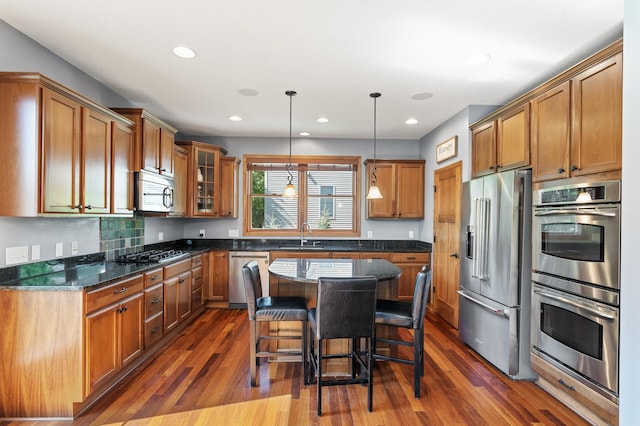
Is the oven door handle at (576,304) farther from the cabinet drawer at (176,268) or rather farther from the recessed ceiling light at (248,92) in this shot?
the cabinet drawer at (176,268)

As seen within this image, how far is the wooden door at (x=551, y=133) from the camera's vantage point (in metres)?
2.47

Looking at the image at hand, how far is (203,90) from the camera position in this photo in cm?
352

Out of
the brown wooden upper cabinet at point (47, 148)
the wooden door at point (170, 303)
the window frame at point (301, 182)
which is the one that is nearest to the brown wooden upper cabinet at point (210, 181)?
the window frame at point (301, 182)

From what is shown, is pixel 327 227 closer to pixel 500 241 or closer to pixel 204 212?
pixel 204 212

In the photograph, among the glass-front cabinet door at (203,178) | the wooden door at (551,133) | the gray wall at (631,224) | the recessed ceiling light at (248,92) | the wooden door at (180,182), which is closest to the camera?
the gray wall at (631,224)

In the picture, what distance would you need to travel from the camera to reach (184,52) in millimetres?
2682

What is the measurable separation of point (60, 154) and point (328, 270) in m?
2.21

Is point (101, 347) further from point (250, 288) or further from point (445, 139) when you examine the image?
point (445, 139)

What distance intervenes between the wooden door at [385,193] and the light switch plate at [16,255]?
4.16 metres

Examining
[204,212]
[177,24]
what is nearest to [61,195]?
[177,24]

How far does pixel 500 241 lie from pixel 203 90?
324cm

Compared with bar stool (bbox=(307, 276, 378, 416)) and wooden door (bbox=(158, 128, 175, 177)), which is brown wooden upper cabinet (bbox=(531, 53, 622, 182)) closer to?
bar stool (bbox=(307, 276, 378, 416))

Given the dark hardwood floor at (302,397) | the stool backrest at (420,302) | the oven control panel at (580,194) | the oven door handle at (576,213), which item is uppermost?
the oven control panel at (580,194)

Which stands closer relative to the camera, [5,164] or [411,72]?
[5,164]
